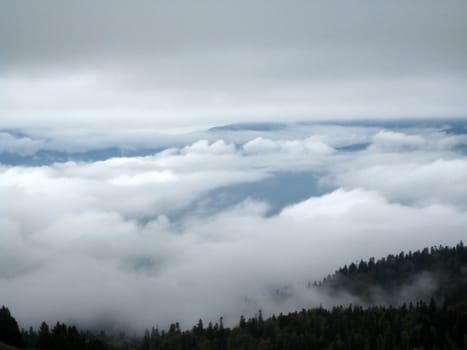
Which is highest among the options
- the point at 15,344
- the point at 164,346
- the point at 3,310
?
the point at 3,310

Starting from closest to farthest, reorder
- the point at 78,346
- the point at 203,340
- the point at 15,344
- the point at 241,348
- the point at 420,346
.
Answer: the point at 78,346 → the point at 15,344 → the point at 420,346 → the point at 241,348 → the point at 203,340

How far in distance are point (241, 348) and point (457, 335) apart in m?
79.6

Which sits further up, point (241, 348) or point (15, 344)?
point (15, 344)

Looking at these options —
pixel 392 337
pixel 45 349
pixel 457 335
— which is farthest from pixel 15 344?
pixel 457 335

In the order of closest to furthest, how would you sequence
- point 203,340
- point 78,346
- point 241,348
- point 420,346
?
1. point 78,346
2. point 420,346
3. point 241,348
4. point 203,340

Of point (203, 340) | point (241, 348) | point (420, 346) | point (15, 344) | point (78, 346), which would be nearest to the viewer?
point (78, 346)

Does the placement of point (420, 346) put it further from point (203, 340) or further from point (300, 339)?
point (203, 340)

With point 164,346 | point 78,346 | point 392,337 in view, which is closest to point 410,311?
point 392,337

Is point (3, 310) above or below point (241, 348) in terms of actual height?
above

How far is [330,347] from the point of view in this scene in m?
166

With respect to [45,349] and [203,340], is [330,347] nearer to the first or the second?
[203,340]

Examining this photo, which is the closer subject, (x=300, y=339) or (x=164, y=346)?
(x=300, y=339)

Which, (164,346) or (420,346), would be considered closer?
(420,346)

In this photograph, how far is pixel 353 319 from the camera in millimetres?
197750
